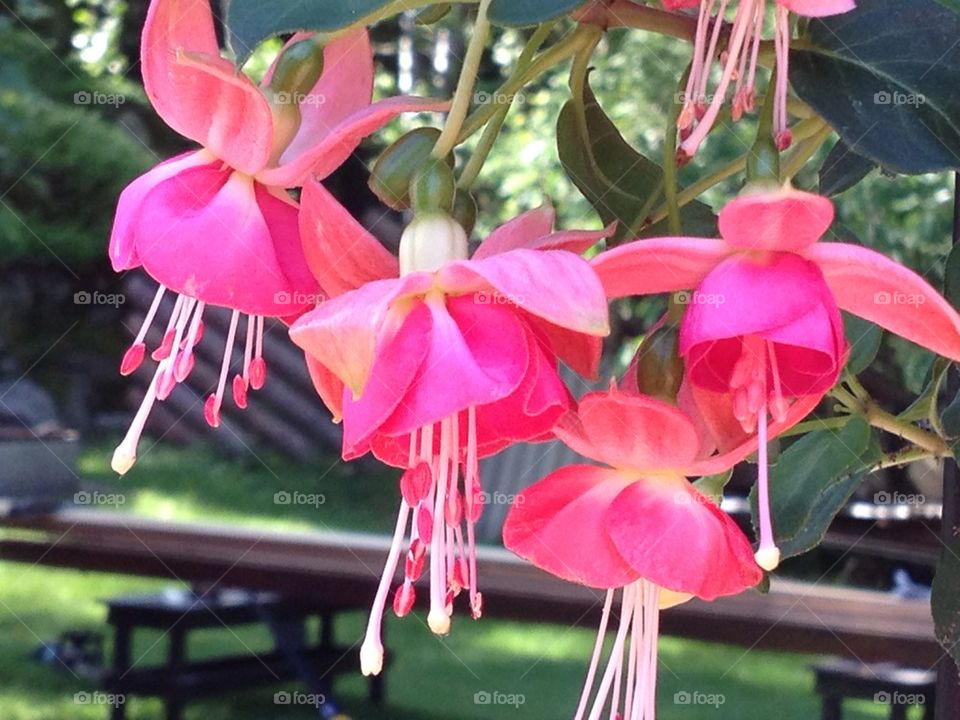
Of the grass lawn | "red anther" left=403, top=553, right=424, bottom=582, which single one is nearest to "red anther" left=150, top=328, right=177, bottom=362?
"red anther" left=403, top=553, right=424, bottom=582

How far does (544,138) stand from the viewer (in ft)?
9.40

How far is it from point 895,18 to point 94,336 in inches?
189

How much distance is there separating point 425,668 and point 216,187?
283cm

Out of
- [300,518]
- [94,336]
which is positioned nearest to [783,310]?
[300,518]

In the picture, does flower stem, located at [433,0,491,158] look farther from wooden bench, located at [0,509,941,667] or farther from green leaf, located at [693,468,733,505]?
wooden bench, located at [0,509,941,667]

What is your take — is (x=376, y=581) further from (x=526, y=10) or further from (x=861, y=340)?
(x=526, y=10)

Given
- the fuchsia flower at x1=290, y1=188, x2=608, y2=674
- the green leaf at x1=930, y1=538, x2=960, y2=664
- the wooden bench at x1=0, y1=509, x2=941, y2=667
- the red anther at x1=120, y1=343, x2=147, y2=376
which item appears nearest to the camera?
the fuchsia flower at x1=290, y1=188, x2=608, y2=674

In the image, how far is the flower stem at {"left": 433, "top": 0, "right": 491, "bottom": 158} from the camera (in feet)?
1.14

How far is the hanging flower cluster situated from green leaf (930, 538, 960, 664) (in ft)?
0.53

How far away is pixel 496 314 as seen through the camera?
0.31m

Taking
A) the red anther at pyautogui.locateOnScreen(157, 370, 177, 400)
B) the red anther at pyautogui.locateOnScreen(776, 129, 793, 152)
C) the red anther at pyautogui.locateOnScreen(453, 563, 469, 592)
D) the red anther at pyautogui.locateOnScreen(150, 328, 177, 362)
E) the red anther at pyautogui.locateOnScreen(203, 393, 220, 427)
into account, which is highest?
the red anther at pyautogui.locateOnScreen(776, 129, 793, 152)

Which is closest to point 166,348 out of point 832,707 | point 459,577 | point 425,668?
point 459,577

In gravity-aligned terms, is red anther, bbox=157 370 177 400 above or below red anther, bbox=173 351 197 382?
below

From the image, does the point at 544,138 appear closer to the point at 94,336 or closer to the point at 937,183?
the point at 937,183
